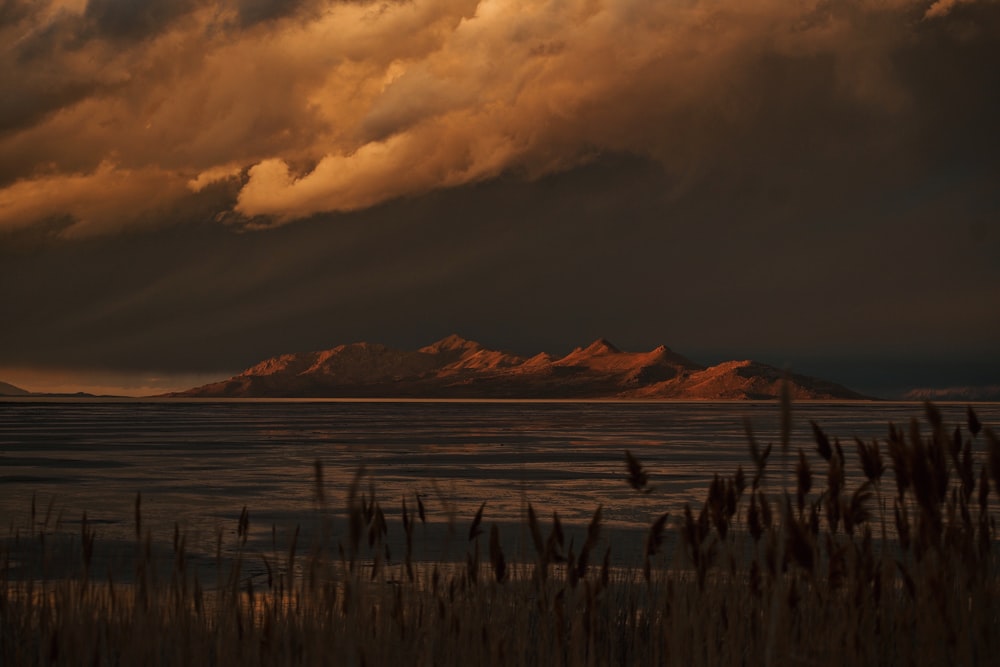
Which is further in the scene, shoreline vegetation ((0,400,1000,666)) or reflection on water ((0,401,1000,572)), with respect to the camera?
reflection on water ((0,401,1000,572))

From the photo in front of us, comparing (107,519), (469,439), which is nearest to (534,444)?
(469,439)

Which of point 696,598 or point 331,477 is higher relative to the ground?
point 696,598

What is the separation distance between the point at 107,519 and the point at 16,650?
9110mm

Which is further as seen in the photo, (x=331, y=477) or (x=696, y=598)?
(x=331, y=477)

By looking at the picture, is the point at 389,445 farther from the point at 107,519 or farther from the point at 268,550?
the point at 268,550

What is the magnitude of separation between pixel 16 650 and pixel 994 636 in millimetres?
5166

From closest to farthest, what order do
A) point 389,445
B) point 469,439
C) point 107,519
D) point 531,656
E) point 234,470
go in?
1. point 531,656
2. point 107,519
3. point 234,470
4. point 389,445
5. point 469,439

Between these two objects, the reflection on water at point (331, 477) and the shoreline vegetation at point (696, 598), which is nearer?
the shoreline vegetation at point (696, 598)

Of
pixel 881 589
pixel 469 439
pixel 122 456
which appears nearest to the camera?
pixel 881 589

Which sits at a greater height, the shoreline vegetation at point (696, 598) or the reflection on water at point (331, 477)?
the shoreline vegetation at point (696, 598)

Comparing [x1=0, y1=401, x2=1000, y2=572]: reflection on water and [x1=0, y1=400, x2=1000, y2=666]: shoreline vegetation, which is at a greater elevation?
[x1=0, y1=400, x2=1000, y2=666]: shoreline vegetation

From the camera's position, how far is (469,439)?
39344 mm

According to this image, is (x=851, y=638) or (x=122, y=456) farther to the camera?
(x=122, y=456)

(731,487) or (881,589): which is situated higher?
(731,487)
